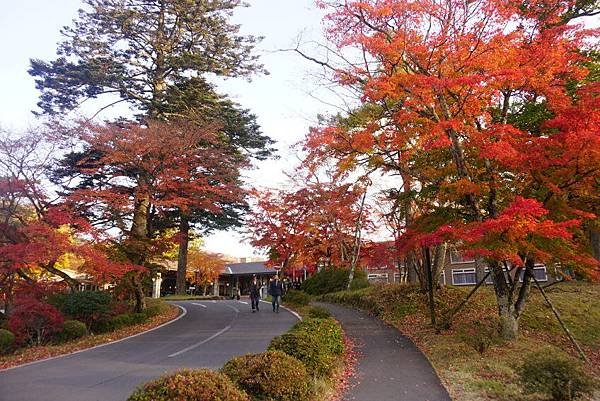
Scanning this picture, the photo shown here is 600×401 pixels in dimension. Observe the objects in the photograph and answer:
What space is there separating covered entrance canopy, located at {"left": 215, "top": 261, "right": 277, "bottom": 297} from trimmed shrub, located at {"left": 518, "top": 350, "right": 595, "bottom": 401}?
1613 inches

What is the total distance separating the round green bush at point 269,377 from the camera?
5.57m

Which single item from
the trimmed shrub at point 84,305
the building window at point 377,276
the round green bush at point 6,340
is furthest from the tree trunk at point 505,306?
the building window at point 377,276

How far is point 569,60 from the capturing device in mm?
10531

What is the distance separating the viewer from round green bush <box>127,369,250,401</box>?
4.21 meters

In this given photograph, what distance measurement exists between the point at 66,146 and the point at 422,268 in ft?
48.8

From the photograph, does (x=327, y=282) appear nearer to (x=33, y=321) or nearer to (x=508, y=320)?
(x=508, y=320)

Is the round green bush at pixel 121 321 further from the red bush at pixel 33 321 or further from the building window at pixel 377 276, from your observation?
the building window at pixel 377 276

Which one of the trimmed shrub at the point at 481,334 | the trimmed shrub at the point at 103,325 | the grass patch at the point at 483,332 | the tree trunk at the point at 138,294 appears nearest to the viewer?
the grass patch at the point at 483,332

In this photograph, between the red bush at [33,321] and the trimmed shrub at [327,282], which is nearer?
the red bush at [33,321]

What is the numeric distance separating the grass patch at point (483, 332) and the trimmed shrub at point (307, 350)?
221 centimetres

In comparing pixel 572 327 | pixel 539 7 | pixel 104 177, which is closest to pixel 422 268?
pixel 572 327

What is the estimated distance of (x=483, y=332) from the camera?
1181 centimetres

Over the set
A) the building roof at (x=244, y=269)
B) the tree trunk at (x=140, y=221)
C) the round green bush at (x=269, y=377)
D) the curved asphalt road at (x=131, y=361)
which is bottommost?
the curved asphalt road at (x=131, y=361)

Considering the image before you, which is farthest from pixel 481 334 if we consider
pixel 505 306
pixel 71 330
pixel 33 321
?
pixel 33 321
